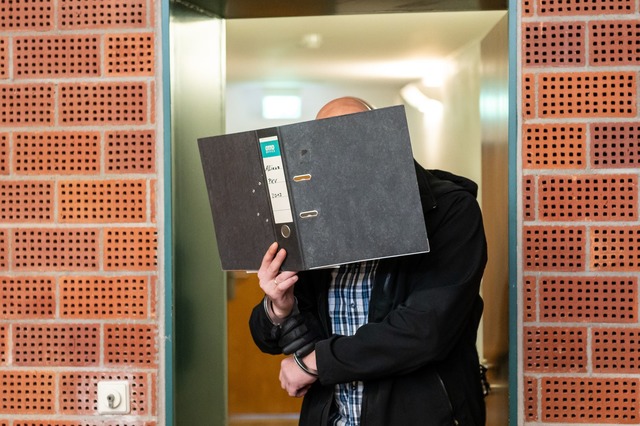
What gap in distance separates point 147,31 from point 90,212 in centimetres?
53

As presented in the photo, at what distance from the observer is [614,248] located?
2.06 meters

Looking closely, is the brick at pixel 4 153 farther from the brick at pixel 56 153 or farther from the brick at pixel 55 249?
the brick at pixel 55 249

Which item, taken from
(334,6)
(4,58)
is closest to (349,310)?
(334,6)

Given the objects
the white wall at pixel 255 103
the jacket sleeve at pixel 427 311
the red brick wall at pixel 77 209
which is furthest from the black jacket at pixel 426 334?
the white wall at pixel 255 103

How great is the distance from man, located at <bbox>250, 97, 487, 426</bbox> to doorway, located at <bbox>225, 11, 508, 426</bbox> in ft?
3.51

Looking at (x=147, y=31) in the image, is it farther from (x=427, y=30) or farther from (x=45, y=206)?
(x=427, y=30)

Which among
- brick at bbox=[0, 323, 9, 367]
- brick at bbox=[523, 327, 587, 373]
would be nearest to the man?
brick at bbox=[523, 327, 587, 373]

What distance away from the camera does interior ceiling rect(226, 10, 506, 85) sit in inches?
165

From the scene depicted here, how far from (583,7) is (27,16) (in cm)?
153

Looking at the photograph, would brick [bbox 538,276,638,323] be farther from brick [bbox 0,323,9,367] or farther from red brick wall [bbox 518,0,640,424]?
brick [bbox 0,323,9,367]

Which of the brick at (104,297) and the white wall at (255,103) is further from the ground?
the white wall at (255,103)

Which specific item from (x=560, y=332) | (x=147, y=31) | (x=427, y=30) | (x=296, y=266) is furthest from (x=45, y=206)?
(x=427, y=30)

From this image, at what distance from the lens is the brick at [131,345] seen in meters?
2.19

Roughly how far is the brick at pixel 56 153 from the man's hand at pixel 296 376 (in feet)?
2.87
